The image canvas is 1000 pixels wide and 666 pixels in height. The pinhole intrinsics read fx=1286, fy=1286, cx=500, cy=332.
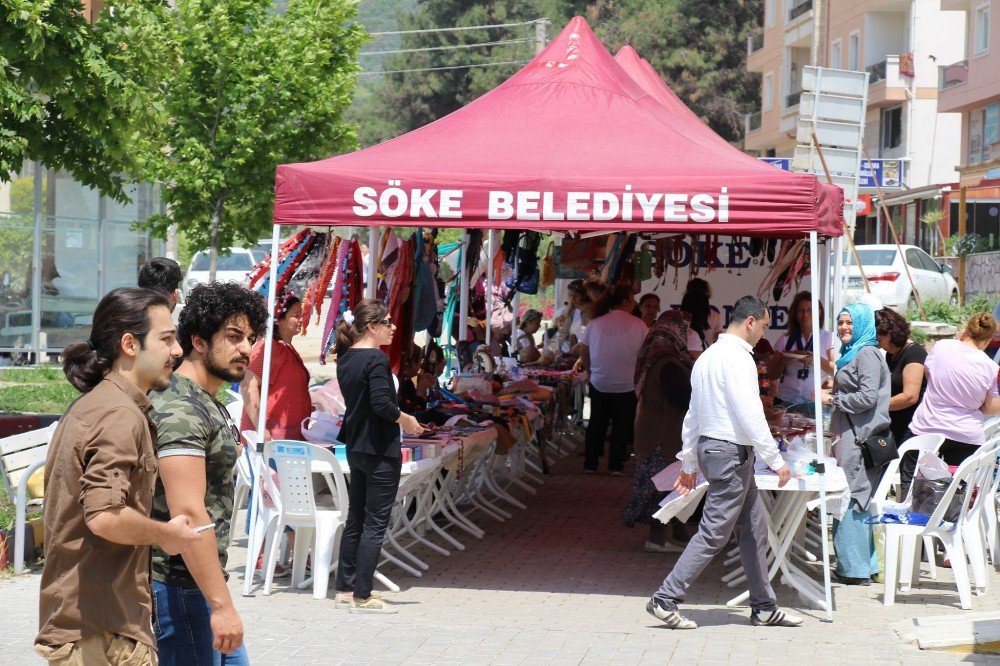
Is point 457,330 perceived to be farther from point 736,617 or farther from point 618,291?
point 736,617

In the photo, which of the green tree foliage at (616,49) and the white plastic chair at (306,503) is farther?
the green tree foliage at (616,49)

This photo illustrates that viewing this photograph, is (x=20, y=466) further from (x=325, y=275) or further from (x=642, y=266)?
(x=642, y=266)

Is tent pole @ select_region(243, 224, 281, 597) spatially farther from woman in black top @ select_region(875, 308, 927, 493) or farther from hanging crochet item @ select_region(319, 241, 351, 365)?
woman in black top @ select_region(875, 308, 927, 493)

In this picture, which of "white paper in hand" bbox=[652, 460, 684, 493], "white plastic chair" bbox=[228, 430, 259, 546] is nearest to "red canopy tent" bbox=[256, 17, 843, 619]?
"white plastic chair" bbox=[228, 430, 259, 546]

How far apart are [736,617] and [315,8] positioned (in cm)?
1584

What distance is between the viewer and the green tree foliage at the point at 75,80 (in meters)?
10.2

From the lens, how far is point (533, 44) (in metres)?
52.8

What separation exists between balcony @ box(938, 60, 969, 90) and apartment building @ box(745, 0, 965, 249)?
2427 mm

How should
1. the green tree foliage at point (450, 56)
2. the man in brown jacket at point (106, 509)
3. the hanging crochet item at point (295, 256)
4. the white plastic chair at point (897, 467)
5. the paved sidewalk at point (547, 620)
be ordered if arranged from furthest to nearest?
the green tree foliage at point (450, 56) < the hanging crochet item at point (295, 256) < the white plastic chair at point (897, 467) < the paved sidewalk at point (547, 620) < the man in brown jacket at point (106, 509)

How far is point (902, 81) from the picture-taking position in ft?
127

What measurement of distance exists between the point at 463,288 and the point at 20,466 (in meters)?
5.79

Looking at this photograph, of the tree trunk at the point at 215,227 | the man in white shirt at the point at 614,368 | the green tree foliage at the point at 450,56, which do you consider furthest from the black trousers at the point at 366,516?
the green tree foliage at the point at 450,56

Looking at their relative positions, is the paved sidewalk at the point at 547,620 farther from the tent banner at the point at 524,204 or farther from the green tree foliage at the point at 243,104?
the green tree foliage at the point at 243,104

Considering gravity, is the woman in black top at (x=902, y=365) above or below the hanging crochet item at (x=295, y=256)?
below
